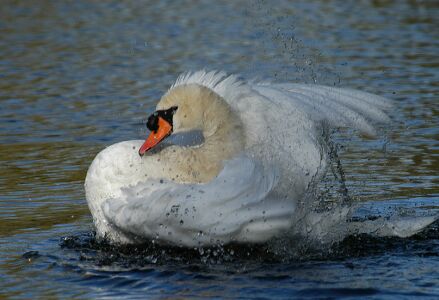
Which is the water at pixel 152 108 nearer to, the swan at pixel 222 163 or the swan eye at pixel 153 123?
the swan at pixel 222 163

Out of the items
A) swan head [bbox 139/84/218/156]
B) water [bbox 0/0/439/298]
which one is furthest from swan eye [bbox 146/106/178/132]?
water [bbox 0/0/439/298]

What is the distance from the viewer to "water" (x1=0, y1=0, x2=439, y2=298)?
21.4ft

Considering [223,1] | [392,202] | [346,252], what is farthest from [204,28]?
[346,252]

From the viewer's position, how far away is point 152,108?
12180 mm

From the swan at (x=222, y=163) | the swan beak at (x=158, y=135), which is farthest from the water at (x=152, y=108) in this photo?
the swan beak at (x=158, y=135)

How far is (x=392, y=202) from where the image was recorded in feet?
27.7

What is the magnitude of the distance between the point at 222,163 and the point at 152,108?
5.17 metres

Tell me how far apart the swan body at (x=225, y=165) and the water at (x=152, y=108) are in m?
0.31

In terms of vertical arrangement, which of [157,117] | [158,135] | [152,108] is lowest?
[152,108]

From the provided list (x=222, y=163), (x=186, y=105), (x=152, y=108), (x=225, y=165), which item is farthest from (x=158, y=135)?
(x=152, y=108)

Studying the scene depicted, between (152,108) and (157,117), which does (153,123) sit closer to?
(157,117)

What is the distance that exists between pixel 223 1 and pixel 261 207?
51.1ft

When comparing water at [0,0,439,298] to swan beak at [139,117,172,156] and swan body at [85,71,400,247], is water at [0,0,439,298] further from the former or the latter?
swan beak at [139,117,172,156]

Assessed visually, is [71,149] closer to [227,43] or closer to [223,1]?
[227,43]
